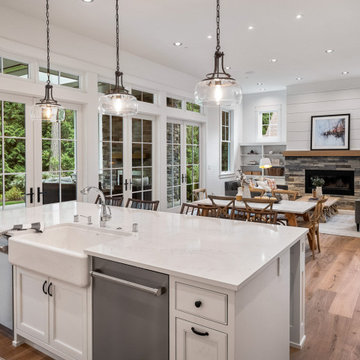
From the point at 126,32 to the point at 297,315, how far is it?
4589 mm

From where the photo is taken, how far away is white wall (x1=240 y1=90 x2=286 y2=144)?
9.93m

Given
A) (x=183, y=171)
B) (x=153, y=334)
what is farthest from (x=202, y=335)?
(x=183, y=171)

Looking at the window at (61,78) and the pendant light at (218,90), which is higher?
the window at (61,78)

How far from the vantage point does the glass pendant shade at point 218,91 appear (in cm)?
263

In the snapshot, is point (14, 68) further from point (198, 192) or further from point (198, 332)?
point (198, 332)

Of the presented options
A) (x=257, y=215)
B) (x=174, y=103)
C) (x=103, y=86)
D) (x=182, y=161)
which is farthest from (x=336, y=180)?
(x=103, y=86)

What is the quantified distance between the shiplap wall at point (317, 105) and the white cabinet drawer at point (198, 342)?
27.4ft

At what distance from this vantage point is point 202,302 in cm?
156

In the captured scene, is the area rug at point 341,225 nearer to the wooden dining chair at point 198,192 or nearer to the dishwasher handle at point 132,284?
the wooden dining chair at point 198,192

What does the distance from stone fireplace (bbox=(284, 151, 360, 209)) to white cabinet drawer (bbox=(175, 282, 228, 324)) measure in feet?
26.6

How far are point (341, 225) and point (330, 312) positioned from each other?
438 centimetres

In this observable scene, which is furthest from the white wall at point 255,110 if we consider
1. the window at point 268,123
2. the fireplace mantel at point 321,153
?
the fireplace mantel at point 321,153

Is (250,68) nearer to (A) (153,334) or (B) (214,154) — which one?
(B) (214,154)

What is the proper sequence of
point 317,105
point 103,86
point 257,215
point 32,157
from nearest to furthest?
1. point 257,215
2. point 32,157
3. point 103,86
4. point 317,105
